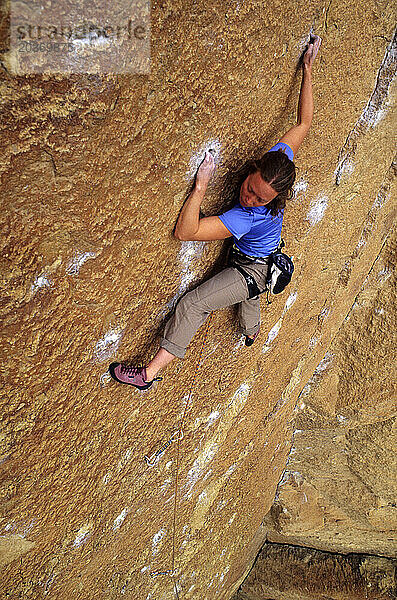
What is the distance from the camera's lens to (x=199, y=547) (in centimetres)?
315

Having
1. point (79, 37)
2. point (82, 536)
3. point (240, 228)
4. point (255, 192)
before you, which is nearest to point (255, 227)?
point (240, 228)

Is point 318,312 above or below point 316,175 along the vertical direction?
below

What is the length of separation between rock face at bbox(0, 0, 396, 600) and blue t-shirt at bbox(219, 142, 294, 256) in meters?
0.09

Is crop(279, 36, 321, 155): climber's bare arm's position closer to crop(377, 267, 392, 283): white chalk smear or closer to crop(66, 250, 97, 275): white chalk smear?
crop(66, 250, 97, 275): white chalk smear

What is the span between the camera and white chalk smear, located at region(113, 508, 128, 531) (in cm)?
217

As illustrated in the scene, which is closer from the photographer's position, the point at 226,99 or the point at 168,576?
the point at 226,99

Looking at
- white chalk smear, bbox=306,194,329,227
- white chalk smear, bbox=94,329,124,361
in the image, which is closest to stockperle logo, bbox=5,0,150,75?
white chalk smear, bbox=94,329,124,361

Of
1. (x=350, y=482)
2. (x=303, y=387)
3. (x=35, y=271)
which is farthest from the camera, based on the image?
(x=350, y=482)

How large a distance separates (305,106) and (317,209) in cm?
63

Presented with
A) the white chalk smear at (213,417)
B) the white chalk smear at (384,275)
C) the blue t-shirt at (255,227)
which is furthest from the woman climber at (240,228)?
the white chalk smear at (384,275)

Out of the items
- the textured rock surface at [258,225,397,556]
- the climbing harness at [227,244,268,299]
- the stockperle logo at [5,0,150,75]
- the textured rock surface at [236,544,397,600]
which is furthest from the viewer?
the textured rock surface at [236,544,397,600]

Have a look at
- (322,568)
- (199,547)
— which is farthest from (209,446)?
(322,568)

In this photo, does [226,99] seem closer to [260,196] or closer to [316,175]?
[260,196]

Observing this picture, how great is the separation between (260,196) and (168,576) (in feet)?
8.35
